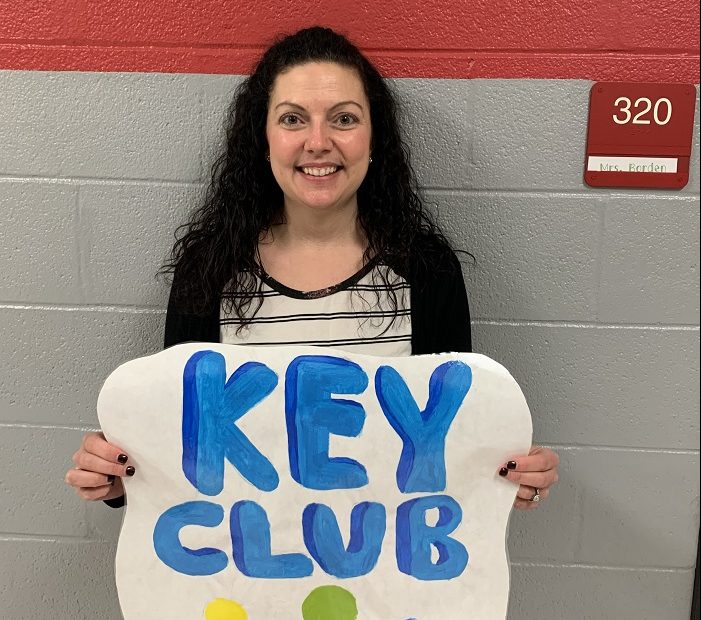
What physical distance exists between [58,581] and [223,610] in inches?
26.4

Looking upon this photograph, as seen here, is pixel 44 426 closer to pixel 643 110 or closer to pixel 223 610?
pixel 223 610

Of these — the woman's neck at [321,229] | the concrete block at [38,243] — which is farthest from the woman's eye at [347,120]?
the concrete block at [38,243]

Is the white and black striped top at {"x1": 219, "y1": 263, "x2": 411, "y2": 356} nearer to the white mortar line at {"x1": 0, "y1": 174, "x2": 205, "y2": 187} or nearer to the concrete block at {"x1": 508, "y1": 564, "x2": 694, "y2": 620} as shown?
the white mortar line at {"x1": 0, "y1": 174, "x2": 205, "y2": 187}

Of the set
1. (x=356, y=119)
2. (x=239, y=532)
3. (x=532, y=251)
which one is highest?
(x=356, y=119)

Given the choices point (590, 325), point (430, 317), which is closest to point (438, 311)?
point (430, 317)

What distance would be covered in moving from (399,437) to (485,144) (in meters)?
0.62

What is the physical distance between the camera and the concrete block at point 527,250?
131cm

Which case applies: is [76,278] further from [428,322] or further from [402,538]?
[402,538]

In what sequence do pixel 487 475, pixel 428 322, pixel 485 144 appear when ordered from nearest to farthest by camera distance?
pixel 487 475, pixel 428 322, pixel 485 144

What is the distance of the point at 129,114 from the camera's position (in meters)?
1.29

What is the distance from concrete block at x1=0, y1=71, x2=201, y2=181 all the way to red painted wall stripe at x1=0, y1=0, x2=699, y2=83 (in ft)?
0.10

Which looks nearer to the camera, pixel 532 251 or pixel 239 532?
pixel 239 532

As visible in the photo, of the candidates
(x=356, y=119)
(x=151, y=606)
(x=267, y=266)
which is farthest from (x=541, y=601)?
(x=356, y=119)

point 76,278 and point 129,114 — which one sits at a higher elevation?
point 129,114
